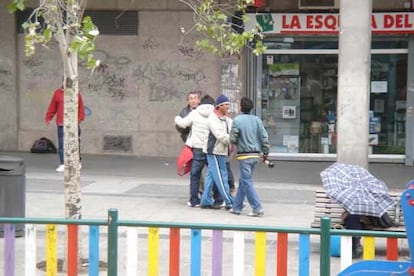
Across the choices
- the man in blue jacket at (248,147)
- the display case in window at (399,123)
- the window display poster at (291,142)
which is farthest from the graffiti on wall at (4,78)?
the display case in window at (399,123)

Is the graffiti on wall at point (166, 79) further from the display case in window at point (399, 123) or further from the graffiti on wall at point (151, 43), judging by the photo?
the display case in window at point (399, 123)

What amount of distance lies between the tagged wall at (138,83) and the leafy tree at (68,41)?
29.2 ft

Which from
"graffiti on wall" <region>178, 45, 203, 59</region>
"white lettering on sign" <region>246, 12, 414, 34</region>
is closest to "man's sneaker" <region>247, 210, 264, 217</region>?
"white lettering on sign" <region>246, 12, 414, 34</region>

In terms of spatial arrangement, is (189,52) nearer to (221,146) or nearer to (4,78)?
(4,78)

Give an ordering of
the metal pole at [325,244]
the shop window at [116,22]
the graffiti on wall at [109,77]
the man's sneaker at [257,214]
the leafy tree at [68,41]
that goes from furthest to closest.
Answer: the graffiti on wall at [109,77]
the shop window at [116,22]
the man's sneaker at [257,214]
the leafy tree at [68,41]
the metal pole at [325,244]

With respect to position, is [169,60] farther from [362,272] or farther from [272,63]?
[362,272]

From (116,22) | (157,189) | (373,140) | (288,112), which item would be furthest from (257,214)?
(116,22)

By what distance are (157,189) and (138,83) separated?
4.97m

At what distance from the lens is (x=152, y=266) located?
16.6 feet

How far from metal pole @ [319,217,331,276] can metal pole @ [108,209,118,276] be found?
4.51 feet

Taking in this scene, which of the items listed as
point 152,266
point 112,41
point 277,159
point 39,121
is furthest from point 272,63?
point 152,266

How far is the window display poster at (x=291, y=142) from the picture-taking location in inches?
619

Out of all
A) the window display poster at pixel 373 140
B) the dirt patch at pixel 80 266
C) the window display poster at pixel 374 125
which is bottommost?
the dirt patch at pixel 80 266

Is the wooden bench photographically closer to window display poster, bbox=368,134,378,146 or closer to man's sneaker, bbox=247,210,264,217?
man's sneaker, bbox=247,210,264,217
